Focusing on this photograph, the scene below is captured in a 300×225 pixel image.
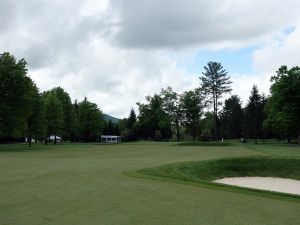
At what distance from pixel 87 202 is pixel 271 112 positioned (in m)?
69.4

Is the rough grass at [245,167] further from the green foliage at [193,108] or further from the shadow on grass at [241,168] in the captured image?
the green foliage at [193,108]

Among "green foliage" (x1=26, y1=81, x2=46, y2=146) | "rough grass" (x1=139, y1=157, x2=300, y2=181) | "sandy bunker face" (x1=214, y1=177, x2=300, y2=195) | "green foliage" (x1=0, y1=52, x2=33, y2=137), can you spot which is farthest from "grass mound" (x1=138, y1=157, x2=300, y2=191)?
"green foliage" (x1=26, y1=81, x2=46, y2=146)

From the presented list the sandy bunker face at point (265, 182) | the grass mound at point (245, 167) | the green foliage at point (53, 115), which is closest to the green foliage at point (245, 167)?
the grass mound at point (245, 167)

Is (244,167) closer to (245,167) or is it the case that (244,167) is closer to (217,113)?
(245,167)

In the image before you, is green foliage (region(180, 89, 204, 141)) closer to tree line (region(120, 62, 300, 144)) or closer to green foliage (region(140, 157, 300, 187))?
tree line (region(120, 62, 300, 144))

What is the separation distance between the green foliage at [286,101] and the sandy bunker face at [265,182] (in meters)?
45.1

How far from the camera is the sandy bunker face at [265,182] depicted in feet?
75.3

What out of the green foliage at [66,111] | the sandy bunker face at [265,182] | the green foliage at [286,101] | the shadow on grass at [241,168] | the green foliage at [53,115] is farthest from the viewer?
the green foliage at [66,111]

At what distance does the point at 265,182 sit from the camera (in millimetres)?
25344

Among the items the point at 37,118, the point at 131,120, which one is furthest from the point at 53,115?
the point at 131,120

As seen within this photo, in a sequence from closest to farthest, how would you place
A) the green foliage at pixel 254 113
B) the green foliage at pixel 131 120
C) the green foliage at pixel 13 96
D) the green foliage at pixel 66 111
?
the green foliage at pixel 13 96
the green foliage at pixel 254 113
the green foliage at pixel 66 111
the green foliage at pixel 131 120

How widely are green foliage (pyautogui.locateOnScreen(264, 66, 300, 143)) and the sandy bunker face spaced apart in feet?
148

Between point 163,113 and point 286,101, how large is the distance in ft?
158

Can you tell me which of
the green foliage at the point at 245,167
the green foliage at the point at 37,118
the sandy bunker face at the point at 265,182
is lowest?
the sandy bunker face at the point at 265,182
